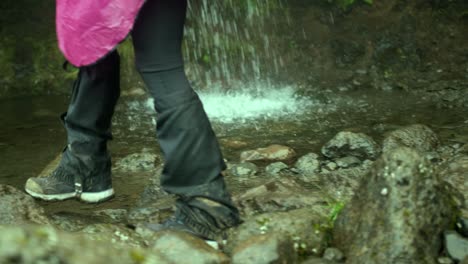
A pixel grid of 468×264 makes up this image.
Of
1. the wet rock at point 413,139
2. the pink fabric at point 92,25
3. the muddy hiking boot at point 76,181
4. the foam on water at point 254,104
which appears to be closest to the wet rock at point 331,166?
the wet rock at point 413,139

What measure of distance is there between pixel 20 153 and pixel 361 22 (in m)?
3.18

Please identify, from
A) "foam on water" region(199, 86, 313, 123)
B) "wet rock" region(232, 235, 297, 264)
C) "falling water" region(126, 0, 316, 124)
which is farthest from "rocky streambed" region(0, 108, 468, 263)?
"falling water" region(126, 0, 316, 124)

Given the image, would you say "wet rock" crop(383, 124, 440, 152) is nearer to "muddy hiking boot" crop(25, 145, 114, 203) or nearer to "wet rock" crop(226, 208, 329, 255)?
"wet rock" crop(226, 208, 329, 255)

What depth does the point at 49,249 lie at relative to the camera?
1.22 m

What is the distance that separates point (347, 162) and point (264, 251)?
1849mm

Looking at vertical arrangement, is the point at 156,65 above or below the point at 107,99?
above

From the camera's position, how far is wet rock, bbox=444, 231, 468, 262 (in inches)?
85.6

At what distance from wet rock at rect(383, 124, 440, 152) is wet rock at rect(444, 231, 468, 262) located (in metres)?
1.78

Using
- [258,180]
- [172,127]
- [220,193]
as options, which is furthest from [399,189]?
[258,180]

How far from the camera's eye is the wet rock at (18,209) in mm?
2652

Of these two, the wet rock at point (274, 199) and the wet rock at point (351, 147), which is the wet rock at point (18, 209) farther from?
the wet rock at point (351, 147)

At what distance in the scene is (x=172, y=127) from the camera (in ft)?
7.74

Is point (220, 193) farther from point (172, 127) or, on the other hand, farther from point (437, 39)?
point (437, 39)

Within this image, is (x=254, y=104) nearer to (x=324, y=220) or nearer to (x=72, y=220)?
(x=72, y=220)
